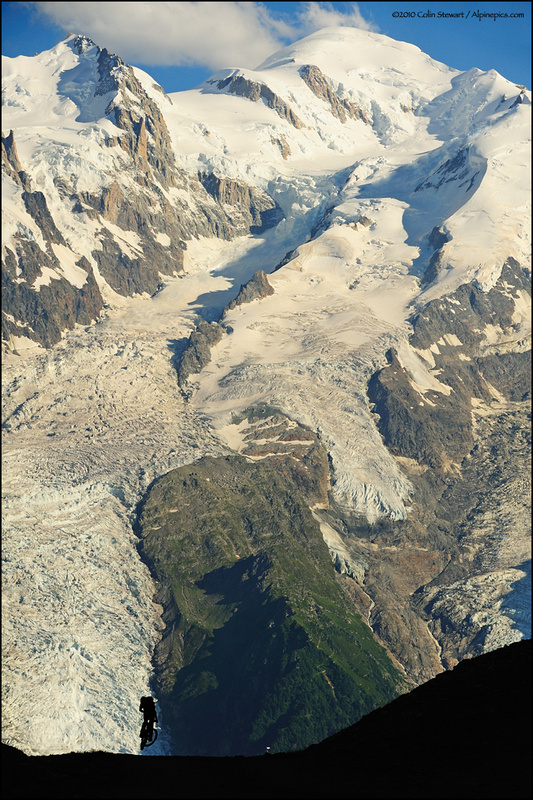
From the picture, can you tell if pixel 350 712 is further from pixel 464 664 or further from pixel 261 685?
pixel 464 664

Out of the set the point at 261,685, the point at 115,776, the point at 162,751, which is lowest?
the point at 162,751

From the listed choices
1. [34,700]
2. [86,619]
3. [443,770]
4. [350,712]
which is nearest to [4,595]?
[86,619]

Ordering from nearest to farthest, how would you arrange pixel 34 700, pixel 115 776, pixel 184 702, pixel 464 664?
pixel 115 776
pixel 464 664
pixel 34 700
pixel 184 702

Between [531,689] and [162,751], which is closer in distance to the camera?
[531,689]

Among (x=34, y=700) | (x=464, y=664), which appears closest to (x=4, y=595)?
(x=34, y=700)

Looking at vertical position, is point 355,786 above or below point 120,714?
above

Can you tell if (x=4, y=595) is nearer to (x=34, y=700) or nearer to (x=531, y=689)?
(x=34, y=700)

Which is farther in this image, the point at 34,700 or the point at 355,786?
the point at 34,700

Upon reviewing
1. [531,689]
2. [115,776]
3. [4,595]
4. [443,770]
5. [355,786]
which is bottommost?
[4,595]

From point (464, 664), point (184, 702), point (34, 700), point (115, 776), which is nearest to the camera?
point (115, 776)
